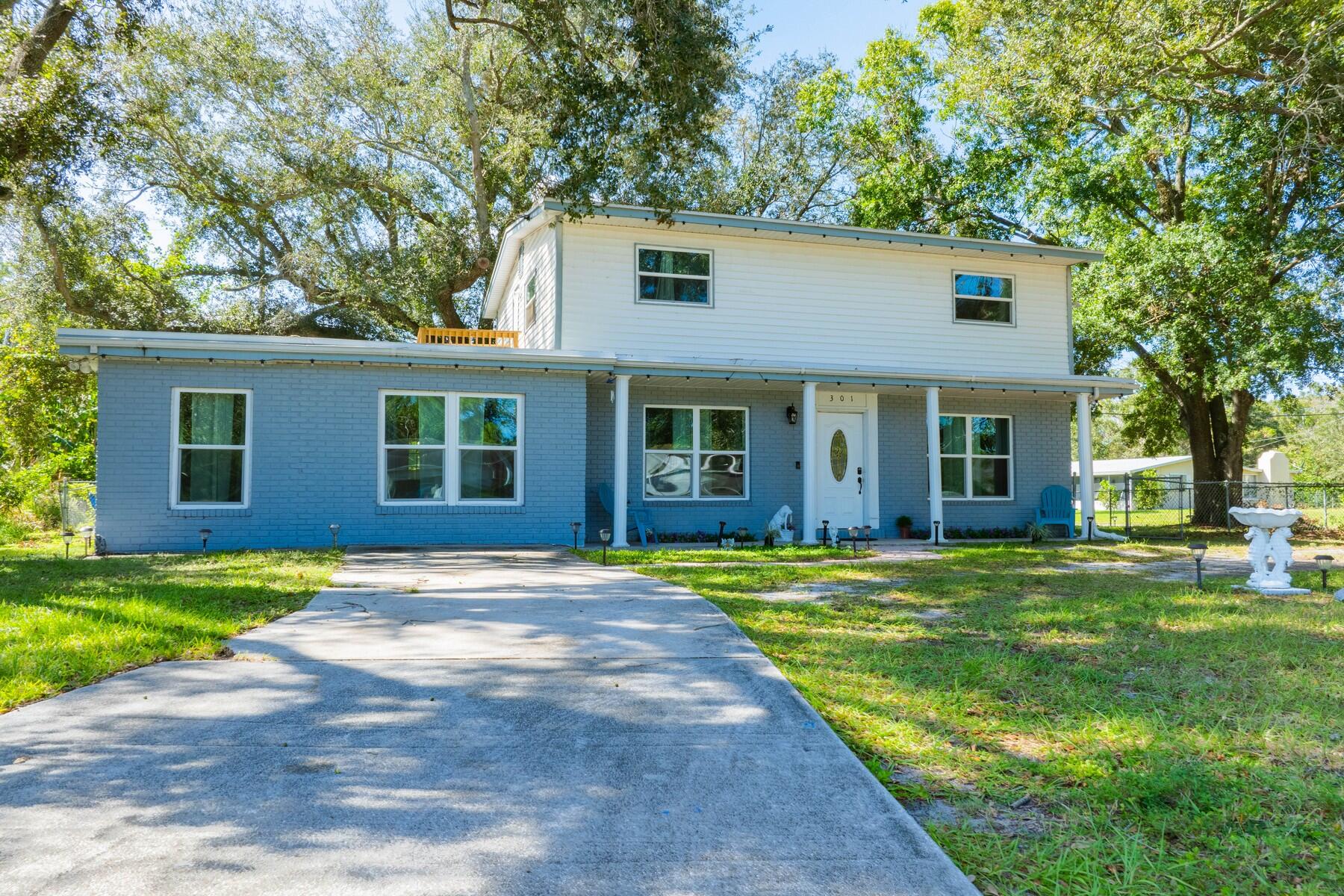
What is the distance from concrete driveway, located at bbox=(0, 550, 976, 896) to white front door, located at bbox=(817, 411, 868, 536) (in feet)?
29.0

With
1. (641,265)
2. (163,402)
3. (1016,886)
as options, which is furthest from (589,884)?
(641,265)

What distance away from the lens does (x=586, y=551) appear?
418 inches

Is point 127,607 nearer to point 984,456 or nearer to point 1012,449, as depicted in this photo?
point 984,456

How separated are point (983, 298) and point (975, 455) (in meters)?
2.84

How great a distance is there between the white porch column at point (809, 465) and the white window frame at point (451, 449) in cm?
439

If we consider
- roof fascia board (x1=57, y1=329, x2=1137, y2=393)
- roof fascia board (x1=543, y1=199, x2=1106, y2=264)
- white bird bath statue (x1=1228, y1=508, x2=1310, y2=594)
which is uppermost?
roof fascia board (x1=543, y1=199, x2=1106, y2=264)

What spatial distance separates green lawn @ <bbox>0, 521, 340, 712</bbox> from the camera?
4.43 m

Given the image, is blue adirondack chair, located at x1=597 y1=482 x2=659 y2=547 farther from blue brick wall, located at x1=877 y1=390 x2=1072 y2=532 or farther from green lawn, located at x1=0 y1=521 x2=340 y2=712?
blue brick wall, located at x1=877 y1=390 x2=1072 y2=532

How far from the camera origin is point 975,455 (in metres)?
14.4

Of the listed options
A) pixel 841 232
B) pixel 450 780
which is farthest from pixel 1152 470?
pixel 450 780

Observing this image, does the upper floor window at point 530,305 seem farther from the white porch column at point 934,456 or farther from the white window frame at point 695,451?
the white porch column at point 934,456

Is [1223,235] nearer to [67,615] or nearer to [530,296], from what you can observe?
[530,296]

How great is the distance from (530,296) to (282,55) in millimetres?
13118

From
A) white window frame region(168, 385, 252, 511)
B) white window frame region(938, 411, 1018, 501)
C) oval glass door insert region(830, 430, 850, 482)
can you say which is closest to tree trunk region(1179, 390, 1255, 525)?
white window frame region(938, 411, 1018, 501)
